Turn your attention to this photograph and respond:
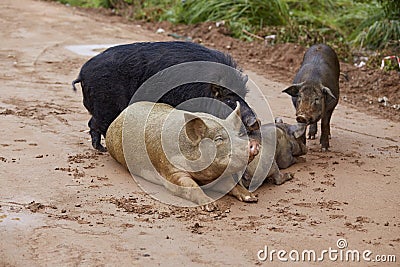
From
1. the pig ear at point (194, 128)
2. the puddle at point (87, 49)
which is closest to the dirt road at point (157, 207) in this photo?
the pig ear at point (194, 128)

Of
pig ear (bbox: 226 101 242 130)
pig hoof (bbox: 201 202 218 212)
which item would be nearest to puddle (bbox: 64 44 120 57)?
pig ear (bbox: 226 101 242 130)

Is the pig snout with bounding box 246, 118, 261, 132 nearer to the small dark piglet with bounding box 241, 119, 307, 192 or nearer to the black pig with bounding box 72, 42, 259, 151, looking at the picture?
the small dark piglet with bounding box 241, 119, 307, 192

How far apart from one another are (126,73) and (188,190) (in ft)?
5.15

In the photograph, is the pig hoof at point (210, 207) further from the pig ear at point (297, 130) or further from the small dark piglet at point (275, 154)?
the pig ear at point (297, 130)

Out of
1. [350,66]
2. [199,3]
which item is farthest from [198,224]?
[199,3]

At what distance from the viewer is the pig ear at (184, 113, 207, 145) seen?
4910mm

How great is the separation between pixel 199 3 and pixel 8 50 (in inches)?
152

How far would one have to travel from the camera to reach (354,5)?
13609 millimetres

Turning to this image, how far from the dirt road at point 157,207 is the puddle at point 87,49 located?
329 cm

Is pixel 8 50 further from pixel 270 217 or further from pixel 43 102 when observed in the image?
pixel 270 217

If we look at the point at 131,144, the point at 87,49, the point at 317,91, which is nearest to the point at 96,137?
the point at 131,144

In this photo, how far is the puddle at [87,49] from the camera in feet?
36.3

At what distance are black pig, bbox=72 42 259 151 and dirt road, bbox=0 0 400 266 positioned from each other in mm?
376

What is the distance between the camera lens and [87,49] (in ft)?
37.2
